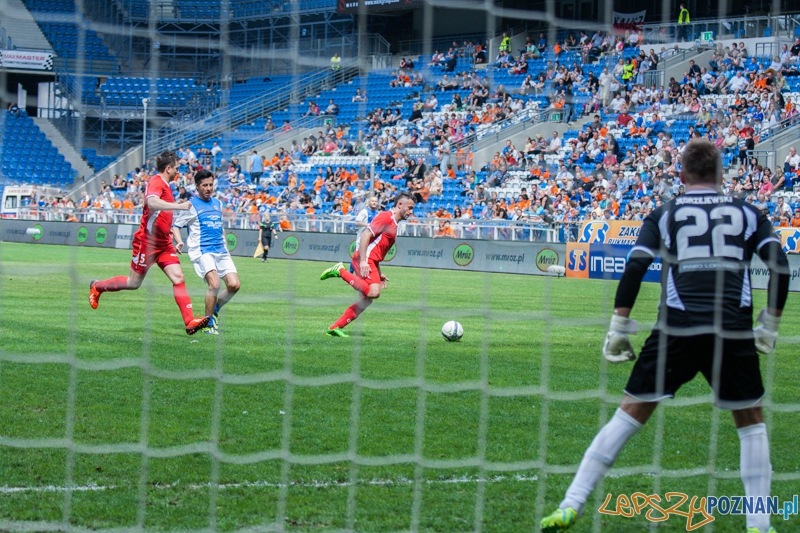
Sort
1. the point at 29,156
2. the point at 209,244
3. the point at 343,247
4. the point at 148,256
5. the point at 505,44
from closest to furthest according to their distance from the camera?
the point at 148,256 < the point at 209,244 < the point at 29,156 < the point at 505,44 < the point at 343,247

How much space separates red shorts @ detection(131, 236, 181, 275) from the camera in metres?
9.95

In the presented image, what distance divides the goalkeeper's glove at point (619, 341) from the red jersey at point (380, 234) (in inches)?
261

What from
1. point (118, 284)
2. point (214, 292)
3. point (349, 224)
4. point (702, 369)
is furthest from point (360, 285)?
point (349, 224)

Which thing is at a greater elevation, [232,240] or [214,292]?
[232,240]

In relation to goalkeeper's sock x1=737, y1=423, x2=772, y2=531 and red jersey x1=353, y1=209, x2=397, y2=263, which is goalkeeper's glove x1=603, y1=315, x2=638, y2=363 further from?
red jersey x1=353, y1=209, x2=397, y2=263

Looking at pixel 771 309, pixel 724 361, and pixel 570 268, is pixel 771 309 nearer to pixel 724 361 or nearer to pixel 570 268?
pixel 724 361

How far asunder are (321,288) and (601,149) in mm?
9825

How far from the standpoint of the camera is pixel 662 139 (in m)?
22.1

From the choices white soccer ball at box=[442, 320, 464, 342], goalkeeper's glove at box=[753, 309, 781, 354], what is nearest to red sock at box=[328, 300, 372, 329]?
white soccer ball at box=[442, 320, 464, 342]

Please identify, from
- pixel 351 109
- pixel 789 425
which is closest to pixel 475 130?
pixel 351 109

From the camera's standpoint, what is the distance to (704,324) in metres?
4.19

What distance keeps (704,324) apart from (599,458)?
796mm

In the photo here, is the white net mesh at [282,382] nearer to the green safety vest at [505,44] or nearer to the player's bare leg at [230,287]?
the player's bare leg at [230,287]

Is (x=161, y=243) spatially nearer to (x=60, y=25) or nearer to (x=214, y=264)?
(x=214, y=264)
